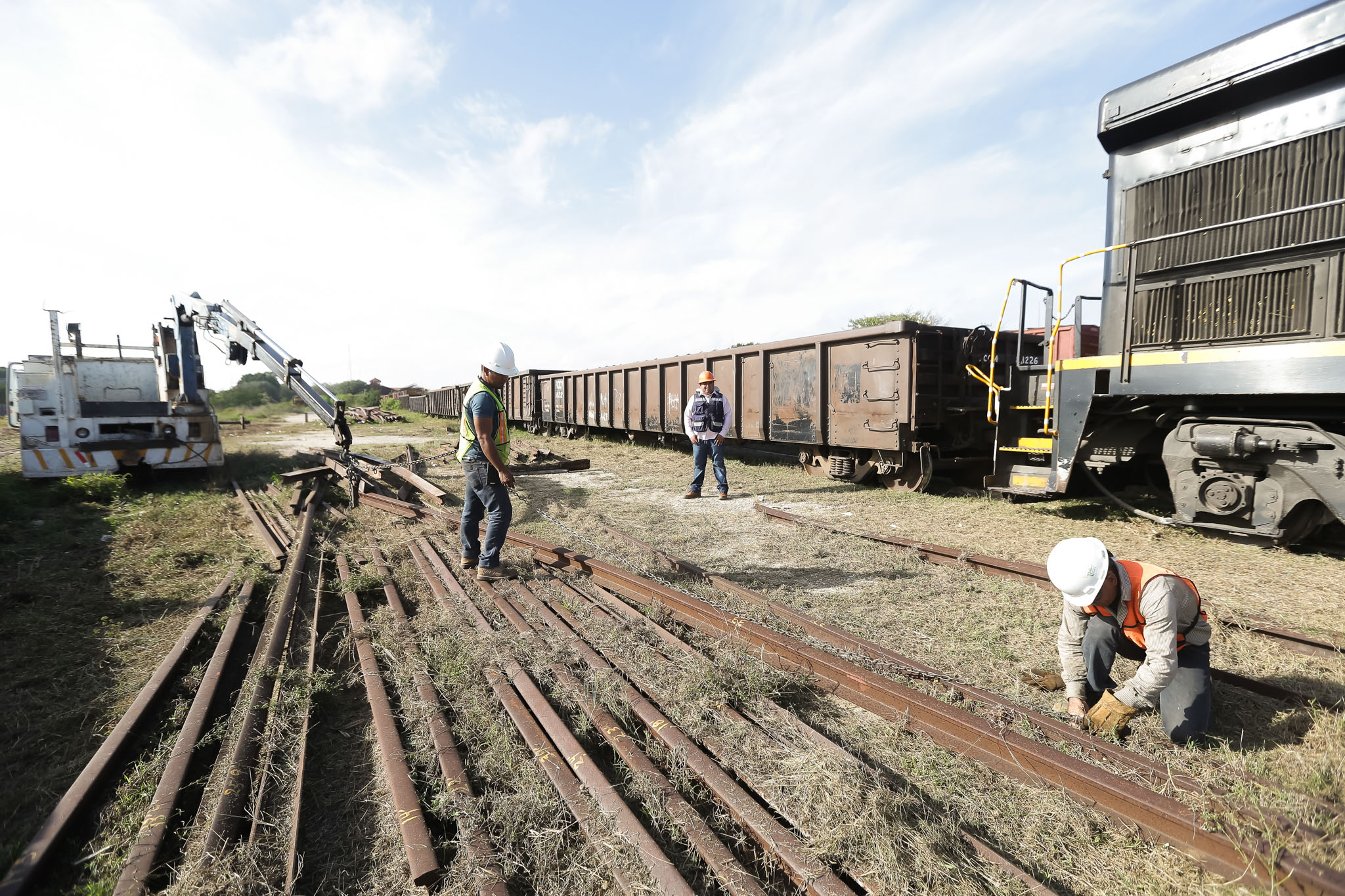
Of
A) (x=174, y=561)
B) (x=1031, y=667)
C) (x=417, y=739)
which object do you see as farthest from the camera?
(x=174, y=561)

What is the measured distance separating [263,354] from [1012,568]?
1034cm

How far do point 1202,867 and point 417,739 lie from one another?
2850mm

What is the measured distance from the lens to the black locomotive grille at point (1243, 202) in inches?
172

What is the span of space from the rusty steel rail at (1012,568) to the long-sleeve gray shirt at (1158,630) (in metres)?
0.76

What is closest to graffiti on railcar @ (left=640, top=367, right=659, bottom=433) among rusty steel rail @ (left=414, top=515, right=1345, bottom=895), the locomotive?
the locomotive

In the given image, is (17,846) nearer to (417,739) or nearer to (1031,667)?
(417,739)

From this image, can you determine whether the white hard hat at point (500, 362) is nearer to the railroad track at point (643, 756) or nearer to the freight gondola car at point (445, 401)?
the railroad track at point (643, 756)

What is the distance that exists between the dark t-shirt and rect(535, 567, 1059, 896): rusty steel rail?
120 centimetres

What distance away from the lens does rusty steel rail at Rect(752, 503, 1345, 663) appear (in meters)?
3.18

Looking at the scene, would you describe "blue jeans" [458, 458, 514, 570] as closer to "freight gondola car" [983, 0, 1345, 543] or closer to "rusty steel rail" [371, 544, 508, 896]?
"rusty steel rail" [371, 544, 508, 896]

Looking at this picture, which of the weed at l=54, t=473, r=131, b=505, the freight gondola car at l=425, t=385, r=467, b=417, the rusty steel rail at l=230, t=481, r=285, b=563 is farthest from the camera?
the freight gondola car at l=425, t=385, r=467, b=417

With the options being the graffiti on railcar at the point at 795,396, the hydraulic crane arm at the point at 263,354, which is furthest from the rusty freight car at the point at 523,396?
the graffiti on railcar at the point at 795,396

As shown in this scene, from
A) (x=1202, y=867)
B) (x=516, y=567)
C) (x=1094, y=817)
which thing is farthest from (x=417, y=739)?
(x=1202, y=867)

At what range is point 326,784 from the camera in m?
2.36
